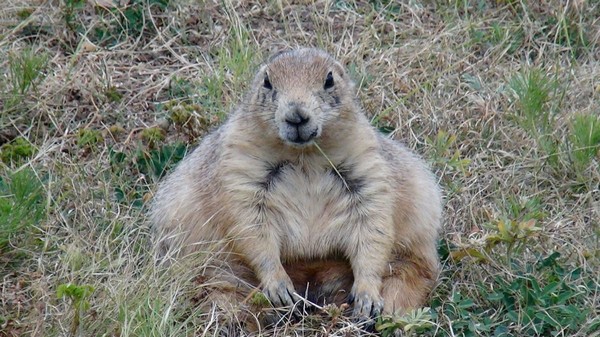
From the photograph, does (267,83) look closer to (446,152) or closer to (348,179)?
(348,179)

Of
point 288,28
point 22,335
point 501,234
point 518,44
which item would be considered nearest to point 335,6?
point 288,28

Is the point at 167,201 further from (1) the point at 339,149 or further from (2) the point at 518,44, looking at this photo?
(2) the point at 518,44

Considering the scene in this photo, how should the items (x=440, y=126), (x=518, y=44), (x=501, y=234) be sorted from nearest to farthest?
(x=501, y=234), (x=440, y=126), (x=518, y=44)

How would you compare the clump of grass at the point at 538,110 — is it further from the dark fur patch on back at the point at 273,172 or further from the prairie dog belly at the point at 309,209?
the dark fur patch on back at the point at 273,172

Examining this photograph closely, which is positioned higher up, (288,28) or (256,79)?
(256,79)

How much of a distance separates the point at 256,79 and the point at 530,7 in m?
2.98

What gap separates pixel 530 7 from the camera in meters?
8.04

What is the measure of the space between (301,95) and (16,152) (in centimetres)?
224

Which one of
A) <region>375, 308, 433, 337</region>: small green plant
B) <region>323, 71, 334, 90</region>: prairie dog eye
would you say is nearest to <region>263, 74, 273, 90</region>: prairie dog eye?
<region>323, 71, 334, 90</region>: prairie dog eye

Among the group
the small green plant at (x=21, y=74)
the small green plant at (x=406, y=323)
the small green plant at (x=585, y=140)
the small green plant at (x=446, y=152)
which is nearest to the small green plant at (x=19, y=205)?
the small green plant at (x=21, y=74)

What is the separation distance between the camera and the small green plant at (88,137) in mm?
6945

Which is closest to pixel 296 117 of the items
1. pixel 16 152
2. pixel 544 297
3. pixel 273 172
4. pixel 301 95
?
pixel 301 95

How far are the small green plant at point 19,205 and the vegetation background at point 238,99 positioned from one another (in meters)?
0.01

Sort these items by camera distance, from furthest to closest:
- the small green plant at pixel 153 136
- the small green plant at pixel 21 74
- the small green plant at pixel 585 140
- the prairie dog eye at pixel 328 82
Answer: the small green plant at pixel 21 74, the small green plant at pixel 153 136, the small green plant at pixel 585 140, the prairie dog eye at pixel 328 82
